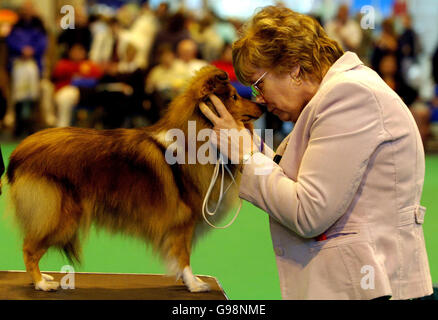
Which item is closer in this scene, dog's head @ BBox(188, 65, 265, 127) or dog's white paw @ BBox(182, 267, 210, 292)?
dog's head @ BBox(188, 65, 265, 127)

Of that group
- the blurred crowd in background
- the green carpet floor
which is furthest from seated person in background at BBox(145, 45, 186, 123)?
the green carpet floor

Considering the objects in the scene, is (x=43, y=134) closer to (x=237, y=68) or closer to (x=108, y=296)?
(x=108, y=296)

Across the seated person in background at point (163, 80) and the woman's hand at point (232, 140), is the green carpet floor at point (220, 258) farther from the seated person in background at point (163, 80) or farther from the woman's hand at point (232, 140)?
the seated person in background at point (163, 80)

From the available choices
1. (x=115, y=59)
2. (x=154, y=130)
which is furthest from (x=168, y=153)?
(x=115, y=59)

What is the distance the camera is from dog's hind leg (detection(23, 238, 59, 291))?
3.43 m

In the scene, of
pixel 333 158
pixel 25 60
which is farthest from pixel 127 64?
pixel 333 158

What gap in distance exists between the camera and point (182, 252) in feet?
11.7

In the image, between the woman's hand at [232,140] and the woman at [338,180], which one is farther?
the woman's hand at [232,140]

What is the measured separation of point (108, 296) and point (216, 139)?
141cm

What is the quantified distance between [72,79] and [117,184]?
25.0ft

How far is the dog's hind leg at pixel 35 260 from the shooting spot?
3430 mm

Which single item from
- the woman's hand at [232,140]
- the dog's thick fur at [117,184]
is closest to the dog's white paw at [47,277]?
the dog's thick fur at [117,184]

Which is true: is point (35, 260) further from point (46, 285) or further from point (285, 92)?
point (285, 92)

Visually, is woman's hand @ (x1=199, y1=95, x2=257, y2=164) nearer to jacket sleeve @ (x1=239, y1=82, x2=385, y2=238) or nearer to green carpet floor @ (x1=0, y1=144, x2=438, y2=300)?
jacket sleeve @ (x1=239, y1=82, x2=385, y2=238)
